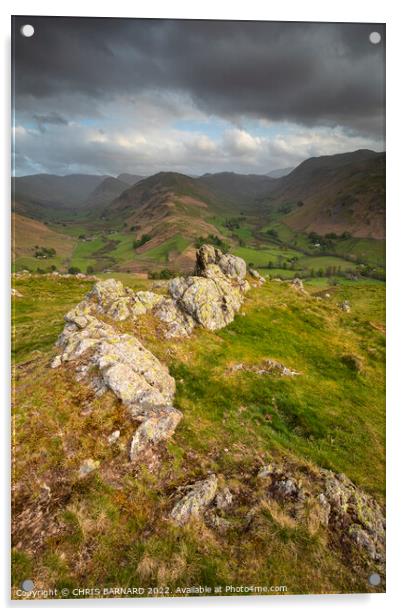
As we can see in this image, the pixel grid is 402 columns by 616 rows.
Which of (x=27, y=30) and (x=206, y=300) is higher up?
(x=27, y=30)

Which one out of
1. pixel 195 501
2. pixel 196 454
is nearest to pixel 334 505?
pixel 195 501

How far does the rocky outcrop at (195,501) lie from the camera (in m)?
7.45

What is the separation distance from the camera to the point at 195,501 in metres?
7.64

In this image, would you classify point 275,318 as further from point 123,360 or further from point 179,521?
point 179,521

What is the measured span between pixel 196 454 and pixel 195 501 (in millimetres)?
1671

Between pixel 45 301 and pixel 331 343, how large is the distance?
2493 centimetres

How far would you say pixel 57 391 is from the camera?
9.49 meters

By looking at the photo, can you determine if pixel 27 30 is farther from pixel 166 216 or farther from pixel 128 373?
pixel 166 216

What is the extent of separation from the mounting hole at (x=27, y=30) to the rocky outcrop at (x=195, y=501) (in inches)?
624

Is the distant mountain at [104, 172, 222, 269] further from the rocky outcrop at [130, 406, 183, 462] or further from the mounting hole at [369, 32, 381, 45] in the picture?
the rocky outcrop at [130, 406, 183, 462]

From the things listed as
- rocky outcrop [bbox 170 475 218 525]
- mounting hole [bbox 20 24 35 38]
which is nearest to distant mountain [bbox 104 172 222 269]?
mounting hole [bbox 20 24 35 38]

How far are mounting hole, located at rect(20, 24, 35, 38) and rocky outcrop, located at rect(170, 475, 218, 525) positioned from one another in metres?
15.8
